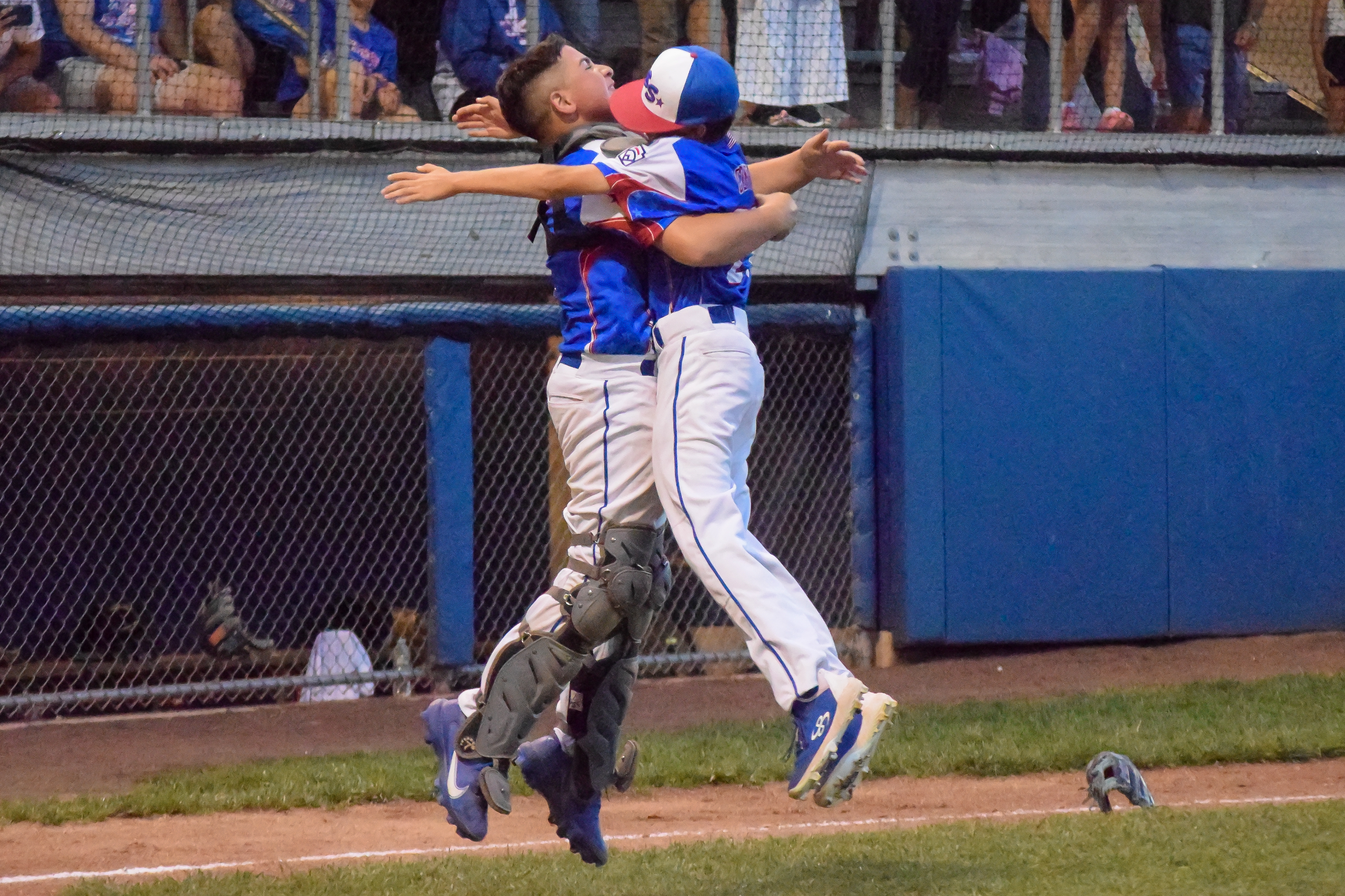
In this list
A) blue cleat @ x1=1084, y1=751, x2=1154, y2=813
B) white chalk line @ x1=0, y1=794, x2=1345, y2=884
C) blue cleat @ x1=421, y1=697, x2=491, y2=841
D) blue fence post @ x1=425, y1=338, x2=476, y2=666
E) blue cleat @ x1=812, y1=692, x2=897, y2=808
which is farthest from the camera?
blue fence post @ x1=425, y1=338, x2=476, y2=666

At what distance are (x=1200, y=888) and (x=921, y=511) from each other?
5556 mm

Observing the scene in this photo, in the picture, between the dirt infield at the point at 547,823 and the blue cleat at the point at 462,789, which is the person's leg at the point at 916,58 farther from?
the blue cleat at the point at 462,789

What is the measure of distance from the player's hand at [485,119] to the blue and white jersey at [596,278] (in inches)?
16.0

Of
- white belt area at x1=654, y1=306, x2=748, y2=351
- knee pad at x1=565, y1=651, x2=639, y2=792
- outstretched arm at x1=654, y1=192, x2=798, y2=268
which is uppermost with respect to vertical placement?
outstretched arm at x1=654, y1=192, x2=798, y2=268

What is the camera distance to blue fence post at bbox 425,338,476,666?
851 cm

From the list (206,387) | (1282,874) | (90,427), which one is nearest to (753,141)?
(206,387)

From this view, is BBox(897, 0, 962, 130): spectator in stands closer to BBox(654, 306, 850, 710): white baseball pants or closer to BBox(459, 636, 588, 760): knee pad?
BBox(654, 306, 850, 710): white baseball pants

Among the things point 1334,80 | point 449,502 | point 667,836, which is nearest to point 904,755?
point 667,836

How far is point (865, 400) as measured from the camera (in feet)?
30.5

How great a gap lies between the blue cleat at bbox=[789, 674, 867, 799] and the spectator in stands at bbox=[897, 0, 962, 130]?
23.0 feet

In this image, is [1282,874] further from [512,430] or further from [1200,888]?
[512,430]

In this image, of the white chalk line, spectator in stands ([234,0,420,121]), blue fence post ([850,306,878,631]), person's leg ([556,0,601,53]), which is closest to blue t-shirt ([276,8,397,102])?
spectator in stands ([234,0,420,121])

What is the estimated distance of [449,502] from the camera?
8.54 m

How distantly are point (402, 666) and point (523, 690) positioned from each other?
500cm
